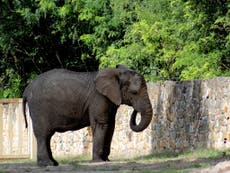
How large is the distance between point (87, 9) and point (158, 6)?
413 centimetres

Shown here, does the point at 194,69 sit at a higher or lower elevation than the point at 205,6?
lower

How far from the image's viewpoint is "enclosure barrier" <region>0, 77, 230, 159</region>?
66.2 ft

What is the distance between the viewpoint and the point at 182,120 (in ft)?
71.2

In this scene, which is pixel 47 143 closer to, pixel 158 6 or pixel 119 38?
pixel 158 6

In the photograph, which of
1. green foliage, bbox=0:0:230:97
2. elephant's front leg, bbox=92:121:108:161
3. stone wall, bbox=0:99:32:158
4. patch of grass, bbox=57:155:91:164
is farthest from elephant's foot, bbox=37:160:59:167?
green foliage, bbox=0:0:230:97

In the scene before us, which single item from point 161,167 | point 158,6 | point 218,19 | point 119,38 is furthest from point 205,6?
point 161,167

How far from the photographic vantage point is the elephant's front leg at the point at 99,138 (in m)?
19.6

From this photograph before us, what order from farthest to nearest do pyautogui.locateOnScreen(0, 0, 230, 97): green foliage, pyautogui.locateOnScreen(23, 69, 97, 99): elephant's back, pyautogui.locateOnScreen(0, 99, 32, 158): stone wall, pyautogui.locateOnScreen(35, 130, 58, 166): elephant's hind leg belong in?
1. pyautogui.locateOnScreen(0, 0, 230, 97): green foliage
2. pyautogui.locateOnScreen(0, 99, 32, 158): stone wall
3. pyautogui.locateOnScreen(23, 69, 97, 99): elephant's back
4. pyautogui.locateOnScreen(35, 130, 58, 166): elephant's hind leg

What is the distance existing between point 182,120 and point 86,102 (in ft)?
9.49

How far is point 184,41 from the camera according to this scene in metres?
30.0

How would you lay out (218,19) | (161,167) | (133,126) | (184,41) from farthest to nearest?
(184,41) < (218,19) < (133,126) < (161,167)

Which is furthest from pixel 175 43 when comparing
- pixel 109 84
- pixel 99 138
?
pixel 99 138

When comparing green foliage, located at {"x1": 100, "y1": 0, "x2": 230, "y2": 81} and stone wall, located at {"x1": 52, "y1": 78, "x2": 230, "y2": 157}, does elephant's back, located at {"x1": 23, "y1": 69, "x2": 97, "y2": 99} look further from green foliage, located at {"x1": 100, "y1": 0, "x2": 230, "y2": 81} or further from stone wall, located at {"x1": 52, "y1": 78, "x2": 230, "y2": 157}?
green foliage, located at {"x1": 100, "y1": 0, "x2": 230, "y2": 81}

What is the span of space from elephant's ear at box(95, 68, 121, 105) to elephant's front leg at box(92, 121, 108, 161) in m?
0.63
